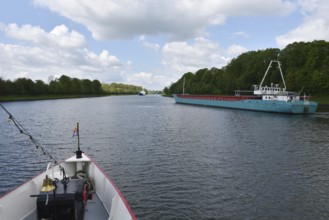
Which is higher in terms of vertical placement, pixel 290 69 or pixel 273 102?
pixel 290 69

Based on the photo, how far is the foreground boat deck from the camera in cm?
1352

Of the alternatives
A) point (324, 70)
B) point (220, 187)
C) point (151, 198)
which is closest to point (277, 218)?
point (220, 187)

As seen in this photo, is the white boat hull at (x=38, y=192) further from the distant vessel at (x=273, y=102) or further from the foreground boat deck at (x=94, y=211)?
the distant vessel at (x=273, y=102)

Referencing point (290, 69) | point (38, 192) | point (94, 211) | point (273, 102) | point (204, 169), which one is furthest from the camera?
point (290, 69)

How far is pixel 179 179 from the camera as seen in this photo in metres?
23.7

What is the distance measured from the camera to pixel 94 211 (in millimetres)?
14273

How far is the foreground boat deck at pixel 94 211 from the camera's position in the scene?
44.4ft

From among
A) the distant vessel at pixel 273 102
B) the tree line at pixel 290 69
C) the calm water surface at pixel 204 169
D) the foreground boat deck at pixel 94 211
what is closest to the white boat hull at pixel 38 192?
the foreground boat deck at pixel 94 211

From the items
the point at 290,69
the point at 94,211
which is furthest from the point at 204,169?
the point at 290,69

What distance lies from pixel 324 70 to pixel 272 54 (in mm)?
45392

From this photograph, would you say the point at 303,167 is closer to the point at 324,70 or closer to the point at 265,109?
the point at 265,109

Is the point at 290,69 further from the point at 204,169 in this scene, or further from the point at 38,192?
the point at 38,192

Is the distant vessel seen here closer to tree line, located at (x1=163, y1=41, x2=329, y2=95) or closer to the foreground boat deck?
tree line, located at (x1=163, y1=41, x2=329, y2=95)

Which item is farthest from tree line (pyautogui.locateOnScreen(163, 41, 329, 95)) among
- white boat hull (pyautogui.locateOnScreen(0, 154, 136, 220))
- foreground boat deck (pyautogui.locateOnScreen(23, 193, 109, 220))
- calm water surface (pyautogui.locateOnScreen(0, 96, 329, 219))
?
foreground boat deck (pyautogui.locateOnScreen(23, 193, 109, 220))
